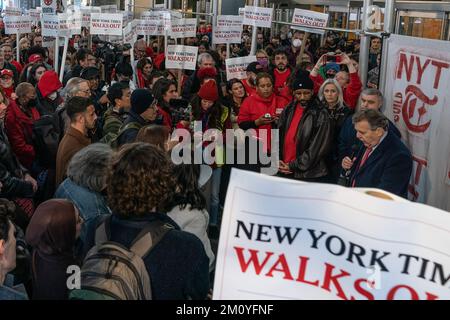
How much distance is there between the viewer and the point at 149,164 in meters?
2.90

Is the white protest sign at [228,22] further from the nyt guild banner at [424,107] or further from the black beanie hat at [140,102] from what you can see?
the nyt guild banner at [424,107]

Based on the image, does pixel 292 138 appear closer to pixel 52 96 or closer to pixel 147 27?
pixel 52 96

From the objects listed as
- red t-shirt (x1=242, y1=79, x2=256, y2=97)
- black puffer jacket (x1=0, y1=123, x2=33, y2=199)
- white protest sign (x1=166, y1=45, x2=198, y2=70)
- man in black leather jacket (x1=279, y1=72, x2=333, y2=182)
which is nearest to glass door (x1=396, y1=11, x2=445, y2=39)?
red t-shirt (x1=242, y1=79, x2=256, y2=97)

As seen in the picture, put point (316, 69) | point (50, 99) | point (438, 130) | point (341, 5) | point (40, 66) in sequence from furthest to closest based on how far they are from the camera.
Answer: point (341, 5)
point (40, 66)
point (316, 69)
point (50, 99)
point (438, 130)

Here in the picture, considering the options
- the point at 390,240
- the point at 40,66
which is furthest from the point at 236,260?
the point at 40,66

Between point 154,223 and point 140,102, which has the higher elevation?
point 140,102

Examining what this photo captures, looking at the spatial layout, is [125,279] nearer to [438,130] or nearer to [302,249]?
[302,249]

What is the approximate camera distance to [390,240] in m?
1.87

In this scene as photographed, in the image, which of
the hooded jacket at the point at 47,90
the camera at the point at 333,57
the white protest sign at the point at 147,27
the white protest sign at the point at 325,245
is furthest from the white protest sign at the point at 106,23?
the white protest sign at the point at 325,245

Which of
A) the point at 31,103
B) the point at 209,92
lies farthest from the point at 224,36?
the point at 31,103

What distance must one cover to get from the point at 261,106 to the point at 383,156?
2585 millimetres

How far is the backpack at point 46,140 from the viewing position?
228 inches

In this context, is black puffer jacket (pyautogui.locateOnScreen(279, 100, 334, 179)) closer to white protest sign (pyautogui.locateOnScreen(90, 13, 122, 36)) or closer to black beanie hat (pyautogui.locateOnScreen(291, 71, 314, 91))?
black beanie hat (pyautogui.locateOnScreen(291, 71, 314, 91))
